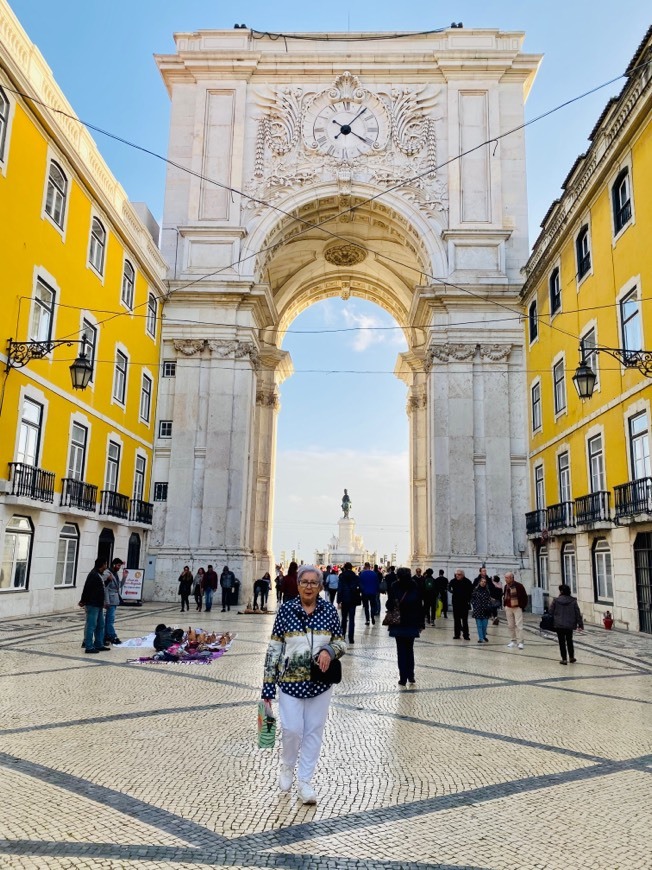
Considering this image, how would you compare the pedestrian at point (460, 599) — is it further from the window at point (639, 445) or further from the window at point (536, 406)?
the window at point (536, 406)

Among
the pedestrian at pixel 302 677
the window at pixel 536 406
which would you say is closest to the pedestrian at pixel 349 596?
the pedestrian at pixel 302 677

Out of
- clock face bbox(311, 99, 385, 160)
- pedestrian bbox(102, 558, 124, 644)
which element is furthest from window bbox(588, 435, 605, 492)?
clock face bbox(311, 99, 385, 160)

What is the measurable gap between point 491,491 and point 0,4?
2066 centimetres

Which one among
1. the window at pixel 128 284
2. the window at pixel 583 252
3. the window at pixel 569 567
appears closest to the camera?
the window at pixel 583 252

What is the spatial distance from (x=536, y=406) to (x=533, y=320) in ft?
10.9

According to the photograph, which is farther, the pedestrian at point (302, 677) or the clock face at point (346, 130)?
the clock face at point (346, 130)

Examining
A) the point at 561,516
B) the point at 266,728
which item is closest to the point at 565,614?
the point at 266,728

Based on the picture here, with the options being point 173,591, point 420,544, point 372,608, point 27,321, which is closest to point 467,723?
point 372,608

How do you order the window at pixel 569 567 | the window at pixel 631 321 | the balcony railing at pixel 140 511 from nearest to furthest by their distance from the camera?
the window at pixel 631 321
the window at pixel 569 567
the balcony railing at pixel 140 511

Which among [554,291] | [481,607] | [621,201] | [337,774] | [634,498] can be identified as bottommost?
[337,774]

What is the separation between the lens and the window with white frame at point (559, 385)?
21.0m

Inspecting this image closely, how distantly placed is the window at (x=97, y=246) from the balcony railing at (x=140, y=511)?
818 centimetres

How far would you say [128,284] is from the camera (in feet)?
74.2

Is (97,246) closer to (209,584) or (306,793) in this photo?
(209,584)
